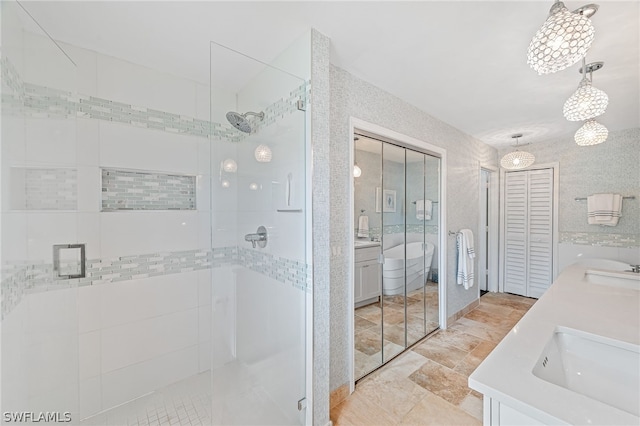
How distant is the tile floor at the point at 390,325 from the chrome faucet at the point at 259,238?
3.03ft

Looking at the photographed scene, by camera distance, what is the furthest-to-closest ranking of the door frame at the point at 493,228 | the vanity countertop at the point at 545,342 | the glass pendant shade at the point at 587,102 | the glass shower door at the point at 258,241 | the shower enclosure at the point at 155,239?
the door frame at the point at 493,228 → the glass shower door at the point at 258,241 → the glass pendant shade at the point at 587,102 → the shower enclosure at the point at 155,239 → the vanity countertop at the point at 545,342

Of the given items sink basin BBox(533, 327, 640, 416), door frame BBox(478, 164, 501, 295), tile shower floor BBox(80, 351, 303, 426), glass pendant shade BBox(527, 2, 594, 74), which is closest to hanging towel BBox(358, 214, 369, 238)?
tile shower floor BBox(80, 351, 303, 426)

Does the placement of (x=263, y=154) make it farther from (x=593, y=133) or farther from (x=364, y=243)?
(x=593, y=133)

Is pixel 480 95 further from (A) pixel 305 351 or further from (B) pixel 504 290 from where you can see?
(B) pixel 504 290

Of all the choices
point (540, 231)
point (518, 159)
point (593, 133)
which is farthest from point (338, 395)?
point (540, 231)

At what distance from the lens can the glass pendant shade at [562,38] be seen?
953 mm

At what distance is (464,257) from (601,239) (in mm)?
2019

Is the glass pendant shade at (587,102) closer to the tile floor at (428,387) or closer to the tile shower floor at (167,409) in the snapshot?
the tile floor at (428,387)

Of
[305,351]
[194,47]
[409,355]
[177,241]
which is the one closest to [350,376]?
→ [305,351]

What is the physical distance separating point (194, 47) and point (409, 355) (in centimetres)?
304

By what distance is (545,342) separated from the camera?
103 centimetres

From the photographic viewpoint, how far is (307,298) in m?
1.54

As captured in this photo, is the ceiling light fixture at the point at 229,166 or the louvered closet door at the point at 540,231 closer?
the ceiling light fixture at the point at 229,166

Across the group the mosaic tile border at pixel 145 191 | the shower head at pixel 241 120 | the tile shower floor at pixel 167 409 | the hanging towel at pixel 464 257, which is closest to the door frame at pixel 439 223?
the hanging towel at pixel 464 257
